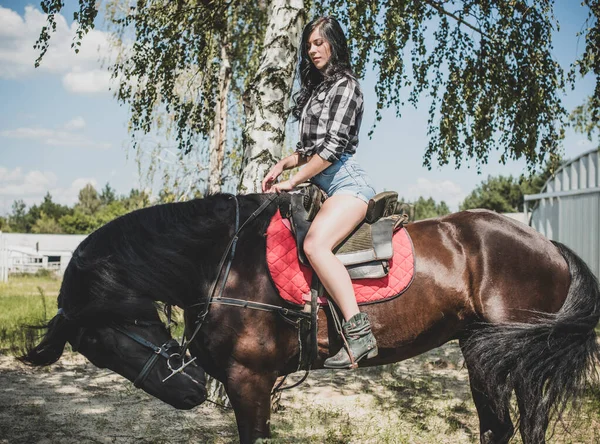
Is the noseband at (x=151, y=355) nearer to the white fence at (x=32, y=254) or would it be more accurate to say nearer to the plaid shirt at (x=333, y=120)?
the plaid shirt at (x=333, y=120)

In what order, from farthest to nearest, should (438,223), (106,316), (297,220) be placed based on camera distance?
(438,223) < (297,220) < (106,316)

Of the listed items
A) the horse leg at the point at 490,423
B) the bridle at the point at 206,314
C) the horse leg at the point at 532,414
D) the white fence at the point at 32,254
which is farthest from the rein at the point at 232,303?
the white fence at the point at 32,254

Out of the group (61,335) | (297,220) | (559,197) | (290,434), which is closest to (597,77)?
(297,220)

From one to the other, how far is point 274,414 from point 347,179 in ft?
9.24

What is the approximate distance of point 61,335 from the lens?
2.69 meters

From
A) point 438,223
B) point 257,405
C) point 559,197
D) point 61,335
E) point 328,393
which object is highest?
point 559,197

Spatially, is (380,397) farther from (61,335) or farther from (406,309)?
(61,335)

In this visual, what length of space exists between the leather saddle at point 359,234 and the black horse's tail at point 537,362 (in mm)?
770

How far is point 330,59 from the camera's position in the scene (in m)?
3.12

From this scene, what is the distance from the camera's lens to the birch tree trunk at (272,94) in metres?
4.89

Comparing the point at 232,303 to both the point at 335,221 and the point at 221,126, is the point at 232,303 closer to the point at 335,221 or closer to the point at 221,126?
the point at 335,221

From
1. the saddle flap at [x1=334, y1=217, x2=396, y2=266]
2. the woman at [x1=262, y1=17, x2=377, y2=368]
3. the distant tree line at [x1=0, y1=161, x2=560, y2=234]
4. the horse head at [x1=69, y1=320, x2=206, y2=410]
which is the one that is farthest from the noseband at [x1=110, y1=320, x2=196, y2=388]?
the distant tree line at [x1=0, y1=161, x2=560, y2=234]

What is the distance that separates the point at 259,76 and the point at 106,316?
10.1 feet

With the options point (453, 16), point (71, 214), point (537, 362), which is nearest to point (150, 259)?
point (537, 362)
